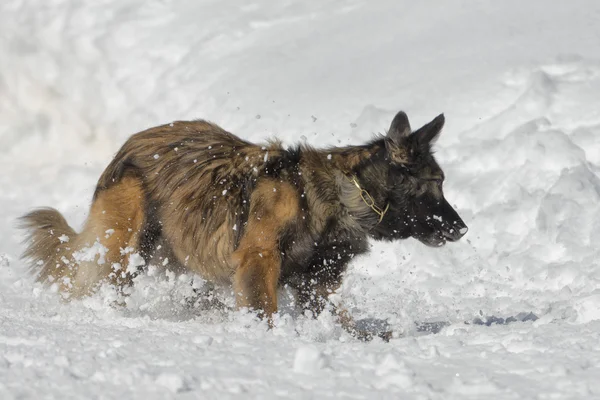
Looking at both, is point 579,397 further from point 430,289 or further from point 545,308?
point 430,289

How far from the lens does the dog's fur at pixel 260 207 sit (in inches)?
231

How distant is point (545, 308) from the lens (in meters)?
6.54

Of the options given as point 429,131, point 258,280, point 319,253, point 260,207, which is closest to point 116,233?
point 260,207

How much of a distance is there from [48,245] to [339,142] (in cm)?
253

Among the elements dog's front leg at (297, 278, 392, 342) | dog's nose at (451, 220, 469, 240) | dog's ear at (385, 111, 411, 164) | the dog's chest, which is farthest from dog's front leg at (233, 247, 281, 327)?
dog's nose at (451, 220, 469, 240)

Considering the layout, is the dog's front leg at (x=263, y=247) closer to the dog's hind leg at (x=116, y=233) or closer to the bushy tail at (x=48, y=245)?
the dog's hind leg at (x=116, y=233)

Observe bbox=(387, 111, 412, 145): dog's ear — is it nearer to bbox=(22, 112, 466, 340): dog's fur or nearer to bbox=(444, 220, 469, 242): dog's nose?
bbox=(22, 112, 466, 340): dog's fur

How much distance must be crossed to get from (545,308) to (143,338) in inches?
138

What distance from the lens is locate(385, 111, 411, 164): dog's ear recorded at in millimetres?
5879

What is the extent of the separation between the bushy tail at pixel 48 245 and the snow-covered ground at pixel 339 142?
9.7 inches

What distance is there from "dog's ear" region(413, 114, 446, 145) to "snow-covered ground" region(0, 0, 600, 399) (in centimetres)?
130

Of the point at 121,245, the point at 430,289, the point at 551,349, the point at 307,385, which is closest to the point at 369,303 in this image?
Result: the point at 430,289

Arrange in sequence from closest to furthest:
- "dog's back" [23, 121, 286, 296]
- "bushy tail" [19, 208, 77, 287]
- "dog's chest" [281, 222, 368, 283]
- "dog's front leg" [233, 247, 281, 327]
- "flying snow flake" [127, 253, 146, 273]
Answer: "dog's front leg" [233, 247, 281, 327], "dog's chest" [281, 222, 368, 283], "dog's back" [23, 121, 286, 296], "flying snow flake" [127, 253, 146, 273], "bushy tail" [19, 208, 77, 287]

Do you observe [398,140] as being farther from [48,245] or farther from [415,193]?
[48,245]
